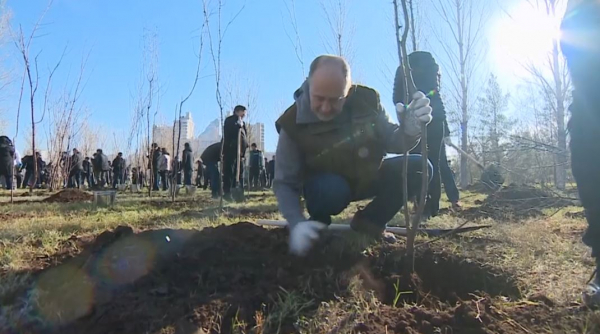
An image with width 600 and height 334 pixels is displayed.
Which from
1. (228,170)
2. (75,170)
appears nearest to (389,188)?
(228,170)

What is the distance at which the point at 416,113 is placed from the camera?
179 centimetres

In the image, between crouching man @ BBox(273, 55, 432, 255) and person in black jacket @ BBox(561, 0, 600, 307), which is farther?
crouching man @ BBox(273, 55, 432, 255)

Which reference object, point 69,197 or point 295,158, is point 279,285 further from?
point 69,197

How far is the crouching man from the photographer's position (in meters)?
1.94

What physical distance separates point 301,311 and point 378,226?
108 centimetres

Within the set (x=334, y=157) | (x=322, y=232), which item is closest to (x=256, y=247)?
(x=322, y=232)

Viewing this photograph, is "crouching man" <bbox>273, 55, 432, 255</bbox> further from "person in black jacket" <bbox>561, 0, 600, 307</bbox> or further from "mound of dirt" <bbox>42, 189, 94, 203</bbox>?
"mound of dirt" <bbox>42, 189, 94, 203</bbox>

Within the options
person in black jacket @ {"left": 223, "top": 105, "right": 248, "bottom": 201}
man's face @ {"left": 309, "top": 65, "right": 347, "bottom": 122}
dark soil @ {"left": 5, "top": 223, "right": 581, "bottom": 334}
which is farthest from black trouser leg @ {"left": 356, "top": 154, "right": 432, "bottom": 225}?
person in black jacket @ {"left": 223, "top": 105, "right": 248, "bottom": 201}

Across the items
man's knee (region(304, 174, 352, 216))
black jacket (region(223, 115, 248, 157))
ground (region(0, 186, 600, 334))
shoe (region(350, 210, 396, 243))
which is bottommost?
ground (region(0, 186, 600, 334))

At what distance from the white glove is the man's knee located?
50cm

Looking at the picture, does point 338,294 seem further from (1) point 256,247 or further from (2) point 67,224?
(2) point 67,224

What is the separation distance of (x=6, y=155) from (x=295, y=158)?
942 cm

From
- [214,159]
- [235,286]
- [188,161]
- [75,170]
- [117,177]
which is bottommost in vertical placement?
[235,286]

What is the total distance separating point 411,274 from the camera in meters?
1.83
